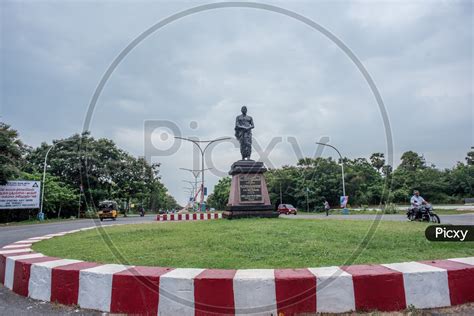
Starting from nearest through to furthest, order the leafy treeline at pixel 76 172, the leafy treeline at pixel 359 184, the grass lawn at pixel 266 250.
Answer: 1. the grass lawn at pixel 266 250
2. the leafy treeline at pixel 76 172
3. the leafy treeline at pixel 359 184

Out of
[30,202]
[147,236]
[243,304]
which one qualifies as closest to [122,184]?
[30,202]

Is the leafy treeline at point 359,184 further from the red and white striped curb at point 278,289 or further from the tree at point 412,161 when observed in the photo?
the red and white striped curb at point 278,289

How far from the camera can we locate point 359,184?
45.6 metres

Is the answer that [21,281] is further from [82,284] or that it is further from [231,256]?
[231,256]

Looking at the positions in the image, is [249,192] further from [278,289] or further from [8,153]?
[8,153]

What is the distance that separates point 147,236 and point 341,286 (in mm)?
4197

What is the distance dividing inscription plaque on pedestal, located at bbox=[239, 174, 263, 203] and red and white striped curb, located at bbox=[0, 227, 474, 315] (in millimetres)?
8201

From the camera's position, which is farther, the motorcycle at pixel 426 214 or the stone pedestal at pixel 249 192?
the motorcycle at pixel 426 214

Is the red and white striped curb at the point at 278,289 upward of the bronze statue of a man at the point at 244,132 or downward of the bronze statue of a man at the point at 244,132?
downward

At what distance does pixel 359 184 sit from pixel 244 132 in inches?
1484

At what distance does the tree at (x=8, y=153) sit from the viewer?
2116 cm

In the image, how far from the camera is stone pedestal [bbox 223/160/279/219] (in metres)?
11.1

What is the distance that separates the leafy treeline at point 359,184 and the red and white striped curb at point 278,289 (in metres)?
41.3

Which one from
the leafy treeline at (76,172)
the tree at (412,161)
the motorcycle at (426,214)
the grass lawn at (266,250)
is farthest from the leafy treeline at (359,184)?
the grass lawn at (266,250)
